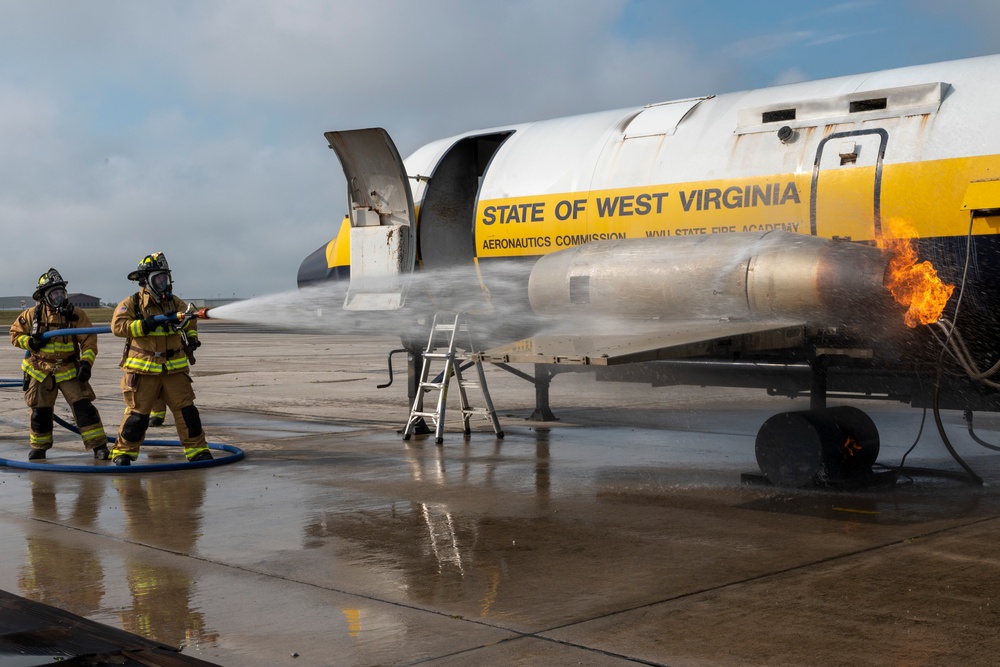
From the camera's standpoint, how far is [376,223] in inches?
460

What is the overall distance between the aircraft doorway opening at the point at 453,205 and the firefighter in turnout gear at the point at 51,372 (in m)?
3.73

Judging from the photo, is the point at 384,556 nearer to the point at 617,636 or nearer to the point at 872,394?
the point at 617,636

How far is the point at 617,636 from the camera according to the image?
4699 millimetres

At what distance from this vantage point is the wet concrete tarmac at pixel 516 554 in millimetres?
4680

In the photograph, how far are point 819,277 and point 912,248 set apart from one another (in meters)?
0.88

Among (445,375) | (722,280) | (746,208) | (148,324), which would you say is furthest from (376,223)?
(722,280)

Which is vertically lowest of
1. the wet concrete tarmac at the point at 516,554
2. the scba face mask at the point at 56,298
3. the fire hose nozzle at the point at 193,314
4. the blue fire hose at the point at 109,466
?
the wet concrete tarmac at the point at 516,554

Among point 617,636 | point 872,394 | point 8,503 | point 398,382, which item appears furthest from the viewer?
point 398,382

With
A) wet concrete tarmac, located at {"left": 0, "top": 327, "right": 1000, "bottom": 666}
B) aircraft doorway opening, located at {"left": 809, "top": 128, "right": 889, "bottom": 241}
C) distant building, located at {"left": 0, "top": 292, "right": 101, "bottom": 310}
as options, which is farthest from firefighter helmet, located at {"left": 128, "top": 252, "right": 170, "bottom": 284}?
distant building, located at {"left": 0, "top": 292, "right": 101, "bottom": 310}

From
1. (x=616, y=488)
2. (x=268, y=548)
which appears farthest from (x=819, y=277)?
(x=268, y=548)

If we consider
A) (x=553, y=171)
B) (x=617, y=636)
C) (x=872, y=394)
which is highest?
(x=553, y=171)

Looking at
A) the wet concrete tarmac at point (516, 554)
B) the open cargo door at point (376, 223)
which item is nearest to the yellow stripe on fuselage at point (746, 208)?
the open cargo door at point (376, 223)

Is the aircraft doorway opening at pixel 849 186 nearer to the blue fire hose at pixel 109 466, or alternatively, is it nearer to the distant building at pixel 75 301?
the blue fire hose at pixel 109 466

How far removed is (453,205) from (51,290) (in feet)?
14.6
